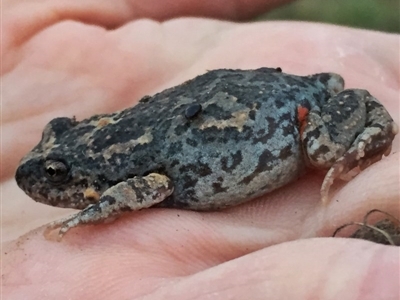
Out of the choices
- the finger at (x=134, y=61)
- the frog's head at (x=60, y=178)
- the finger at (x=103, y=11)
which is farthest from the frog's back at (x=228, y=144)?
the finger at (x=103, y=11)

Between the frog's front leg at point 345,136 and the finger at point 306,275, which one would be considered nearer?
the finger at point 306,275

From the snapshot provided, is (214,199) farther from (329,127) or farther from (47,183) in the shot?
(47,183)

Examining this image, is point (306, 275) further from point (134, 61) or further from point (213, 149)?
point (134, 61)

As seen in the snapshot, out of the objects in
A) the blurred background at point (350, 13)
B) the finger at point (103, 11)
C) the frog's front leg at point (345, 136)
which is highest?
the finger at point (103, 11)

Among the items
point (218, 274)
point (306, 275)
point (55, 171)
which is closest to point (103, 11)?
point (55, 171)

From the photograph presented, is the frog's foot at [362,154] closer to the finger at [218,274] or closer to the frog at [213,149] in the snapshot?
the frog at [213,149]

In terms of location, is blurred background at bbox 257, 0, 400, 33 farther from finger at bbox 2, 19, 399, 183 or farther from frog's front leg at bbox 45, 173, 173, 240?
frog's front leg at bbox 45, 173, 173, 240

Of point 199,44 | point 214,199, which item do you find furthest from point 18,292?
point 199,44
